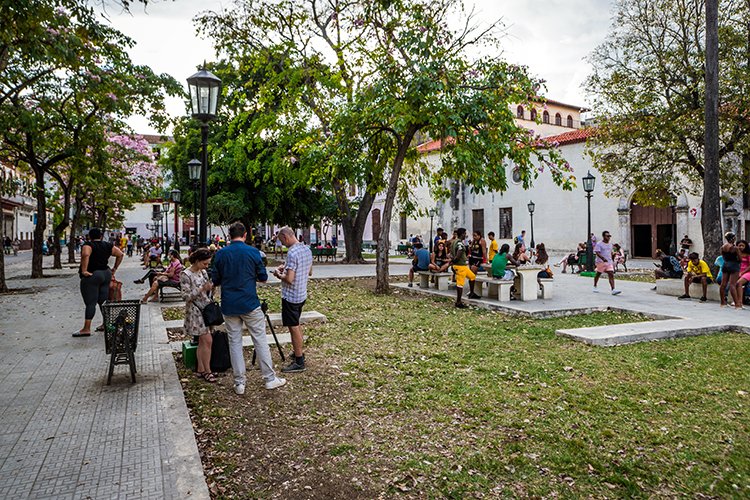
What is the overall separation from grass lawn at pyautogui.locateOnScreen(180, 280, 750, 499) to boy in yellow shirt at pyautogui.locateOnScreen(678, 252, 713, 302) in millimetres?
4581

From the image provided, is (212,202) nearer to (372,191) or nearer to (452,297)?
(372,191)

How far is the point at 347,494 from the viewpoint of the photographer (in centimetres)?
335

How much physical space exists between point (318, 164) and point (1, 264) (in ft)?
28.5

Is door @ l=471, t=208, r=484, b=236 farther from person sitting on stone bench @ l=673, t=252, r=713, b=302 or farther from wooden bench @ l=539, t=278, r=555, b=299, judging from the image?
wooden bench @ l=539, t=278, r=555, b=299

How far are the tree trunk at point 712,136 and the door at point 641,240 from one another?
1709cm

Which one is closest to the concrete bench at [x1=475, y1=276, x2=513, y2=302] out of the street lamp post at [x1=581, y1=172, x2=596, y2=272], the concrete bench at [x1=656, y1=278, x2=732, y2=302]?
the concrete bench at [x1=656, y1=278, x2=732, y2=302]

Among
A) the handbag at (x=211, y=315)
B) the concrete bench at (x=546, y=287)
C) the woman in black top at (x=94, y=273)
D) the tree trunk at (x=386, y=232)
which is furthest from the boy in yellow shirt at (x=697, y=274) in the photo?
the woman in black top at (x=94, y=273)

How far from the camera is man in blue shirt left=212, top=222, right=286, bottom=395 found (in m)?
5.11

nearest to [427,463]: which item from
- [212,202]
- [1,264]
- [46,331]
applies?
[46,331]

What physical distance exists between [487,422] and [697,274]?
970cm

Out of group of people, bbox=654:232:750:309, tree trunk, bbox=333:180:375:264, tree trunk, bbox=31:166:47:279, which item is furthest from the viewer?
tree trunk, bbox=333:180:375:264

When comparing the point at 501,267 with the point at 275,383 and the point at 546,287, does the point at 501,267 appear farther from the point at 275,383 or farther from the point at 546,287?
the point at 275,383

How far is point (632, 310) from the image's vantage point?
32.9 ft

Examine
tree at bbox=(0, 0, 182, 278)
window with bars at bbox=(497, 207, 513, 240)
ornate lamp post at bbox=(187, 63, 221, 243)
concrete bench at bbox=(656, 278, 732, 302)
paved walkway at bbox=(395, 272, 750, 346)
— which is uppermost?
tree at bbox=(0, 0, 182, 278)
